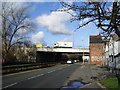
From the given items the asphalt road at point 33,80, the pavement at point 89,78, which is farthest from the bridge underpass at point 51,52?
the asphalt road at point 33,80

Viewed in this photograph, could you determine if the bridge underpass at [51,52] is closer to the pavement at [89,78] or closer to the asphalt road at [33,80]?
the pavement at [89,78]

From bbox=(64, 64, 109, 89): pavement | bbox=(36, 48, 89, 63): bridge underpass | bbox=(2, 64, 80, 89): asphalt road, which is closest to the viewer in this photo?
bbox=(2, 64, 80, 89): asphalt road

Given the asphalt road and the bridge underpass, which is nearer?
the asphalt road

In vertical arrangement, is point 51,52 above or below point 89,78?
above

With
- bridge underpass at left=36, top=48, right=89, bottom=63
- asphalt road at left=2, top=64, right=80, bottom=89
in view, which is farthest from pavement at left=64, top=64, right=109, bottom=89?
bridge underpass at left=36, top=48, right=89, bottom=63

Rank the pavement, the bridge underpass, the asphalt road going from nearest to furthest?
the asphalt road
the pavement
the bridge underpass

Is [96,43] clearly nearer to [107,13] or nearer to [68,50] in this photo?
[68,50]

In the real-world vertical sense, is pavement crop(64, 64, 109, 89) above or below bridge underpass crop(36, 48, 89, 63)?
below

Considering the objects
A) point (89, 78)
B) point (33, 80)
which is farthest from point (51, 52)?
point (33, 80)

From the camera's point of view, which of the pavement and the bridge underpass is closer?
the pavement

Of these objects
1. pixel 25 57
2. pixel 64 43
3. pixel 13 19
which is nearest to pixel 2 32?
pixel 13 19

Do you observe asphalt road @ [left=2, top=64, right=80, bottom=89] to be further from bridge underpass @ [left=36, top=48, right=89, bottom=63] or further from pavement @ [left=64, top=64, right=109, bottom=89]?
bridge underpass @ [left=36, top=48, right=89, bottom=63]

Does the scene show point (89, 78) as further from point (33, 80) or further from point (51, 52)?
point (51, 52)

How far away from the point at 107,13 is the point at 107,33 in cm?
122
